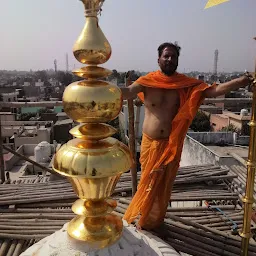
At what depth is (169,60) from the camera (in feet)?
10.6

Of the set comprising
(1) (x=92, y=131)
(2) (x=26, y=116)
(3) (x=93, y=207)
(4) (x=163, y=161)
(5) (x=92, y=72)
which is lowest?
(2) (x=26, y=116)

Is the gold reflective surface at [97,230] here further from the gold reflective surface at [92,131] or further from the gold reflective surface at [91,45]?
the gold reflective surface at [91,45]

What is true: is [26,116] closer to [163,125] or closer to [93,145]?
[163,125]

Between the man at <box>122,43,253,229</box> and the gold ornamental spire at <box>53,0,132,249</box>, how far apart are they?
1634mm

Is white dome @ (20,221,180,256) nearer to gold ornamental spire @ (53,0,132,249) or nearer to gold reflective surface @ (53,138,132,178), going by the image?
gold ornamental spire @ (53,0,132,249)

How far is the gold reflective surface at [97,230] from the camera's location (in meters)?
1.52

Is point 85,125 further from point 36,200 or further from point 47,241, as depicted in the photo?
point 36,200

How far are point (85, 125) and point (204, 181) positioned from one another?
411cm

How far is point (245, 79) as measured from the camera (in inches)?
93.1

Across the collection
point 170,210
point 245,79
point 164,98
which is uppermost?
point 245,79

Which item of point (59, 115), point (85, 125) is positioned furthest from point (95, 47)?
point (59, 115)

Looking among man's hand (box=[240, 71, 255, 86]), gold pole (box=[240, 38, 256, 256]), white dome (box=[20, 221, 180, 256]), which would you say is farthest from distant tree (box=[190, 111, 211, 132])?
white dome (box=[20, 221, 180, 256])

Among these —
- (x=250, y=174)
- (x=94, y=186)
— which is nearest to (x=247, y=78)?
(x=250, y=174)

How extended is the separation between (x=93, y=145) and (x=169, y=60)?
1958mm
